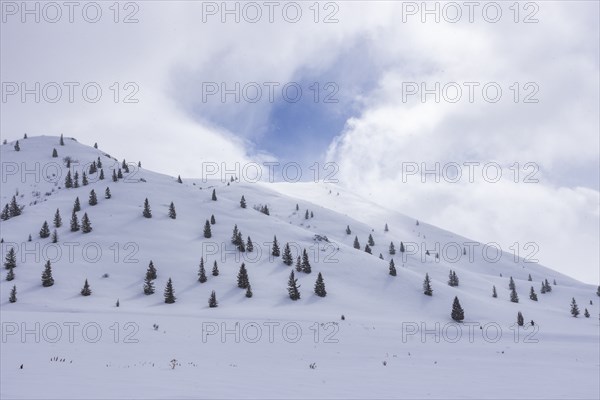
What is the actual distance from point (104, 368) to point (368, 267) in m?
70.2

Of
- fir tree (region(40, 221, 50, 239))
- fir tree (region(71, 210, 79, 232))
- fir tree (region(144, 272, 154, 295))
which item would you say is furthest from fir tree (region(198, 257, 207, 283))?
fir tree (region(40, 221, 50, 239))

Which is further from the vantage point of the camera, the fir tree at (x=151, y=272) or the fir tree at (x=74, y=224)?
the fir tree at (x=74, y=224)

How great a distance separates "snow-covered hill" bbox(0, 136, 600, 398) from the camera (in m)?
17.1

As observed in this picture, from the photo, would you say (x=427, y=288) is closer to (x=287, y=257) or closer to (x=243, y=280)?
(x=287, y=257)

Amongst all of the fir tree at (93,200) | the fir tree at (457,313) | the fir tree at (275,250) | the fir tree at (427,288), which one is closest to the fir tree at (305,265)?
the fir tree at (275,250)

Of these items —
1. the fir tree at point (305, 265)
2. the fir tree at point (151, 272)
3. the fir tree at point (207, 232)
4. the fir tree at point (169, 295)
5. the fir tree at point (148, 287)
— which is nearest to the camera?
the fir tree at point (169, 295)

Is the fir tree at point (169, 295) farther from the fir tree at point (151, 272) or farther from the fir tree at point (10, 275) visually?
the fir tree at point (10, 275)

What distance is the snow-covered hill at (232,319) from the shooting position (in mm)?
17125

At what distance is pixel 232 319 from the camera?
150 feet

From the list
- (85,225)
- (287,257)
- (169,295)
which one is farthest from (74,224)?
(287,257)

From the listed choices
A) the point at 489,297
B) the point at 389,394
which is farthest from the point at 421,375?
the point at 489,297

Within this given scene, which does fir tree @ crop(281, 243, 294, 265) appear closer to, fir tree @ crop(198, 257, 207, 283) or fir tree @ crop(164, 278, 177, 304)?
fir tree @ crop(198, 257, 207, 283)

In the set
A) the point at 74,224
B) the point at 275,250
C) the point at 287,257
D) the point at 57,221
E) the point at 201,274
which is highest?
the point at 57,221

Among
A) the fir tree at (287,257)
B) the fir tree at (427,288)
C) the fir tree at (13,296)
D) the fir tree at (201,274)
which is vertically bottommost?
the fir tree at (427,288)
